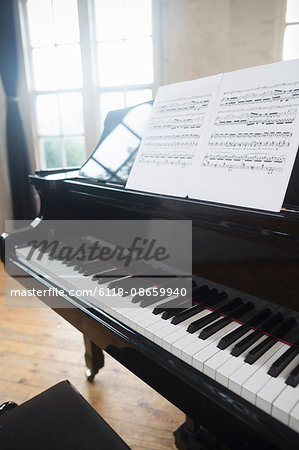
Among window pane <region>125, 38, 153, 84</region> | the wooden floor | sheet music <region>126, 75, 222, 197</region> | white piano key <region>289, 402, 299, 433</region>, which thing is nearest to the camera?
white piano key <region>289, 402, 299, 433</region>

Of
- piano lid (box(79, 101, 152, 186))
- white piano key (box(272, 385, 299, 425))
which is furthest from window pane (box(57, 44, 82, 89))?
white piano key (box(272, 385, 299, 425))

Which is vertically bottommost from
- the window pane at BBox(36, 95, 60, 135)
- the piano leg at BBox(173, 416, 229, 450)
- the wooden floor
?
the wooden floor

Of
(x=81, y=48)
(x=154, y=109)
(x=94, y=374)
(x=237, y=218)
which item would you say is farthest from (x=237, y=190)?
(x=81, y=48)

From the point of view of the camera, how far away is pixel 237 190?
0.98m

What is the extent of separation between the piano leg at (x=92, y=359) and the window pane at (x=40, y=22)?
398 centimetres

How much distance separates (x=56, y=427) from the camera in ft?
3.01

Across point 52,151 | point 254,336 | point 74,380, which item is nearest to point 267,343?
point 254,336

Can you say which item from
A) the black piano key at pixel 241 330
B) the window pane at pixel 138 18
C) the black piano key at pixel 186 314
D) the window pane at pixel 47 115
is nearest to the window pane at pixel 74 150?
the window pane at pixel 47 115

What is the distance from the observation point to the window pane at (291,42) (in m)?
3.33

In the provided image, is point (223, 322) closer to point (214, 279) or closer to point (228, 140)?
point (214, 279)

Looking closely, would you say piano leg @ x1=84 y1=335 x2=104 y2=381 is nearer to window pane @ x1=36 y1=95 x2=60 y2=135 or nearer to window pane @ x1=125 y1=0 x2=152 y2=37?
window pane @ x1=36 y1=95 x2=60 y2=135

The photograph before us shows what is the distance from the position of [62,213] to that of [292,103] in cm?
123

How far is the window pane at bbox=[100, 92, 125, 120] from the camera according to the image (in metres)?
4.08

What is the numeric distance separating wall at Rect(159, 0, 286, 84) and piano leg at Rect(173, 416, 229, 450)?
322 cm
